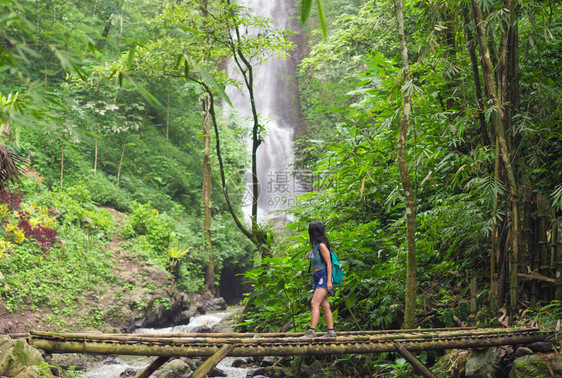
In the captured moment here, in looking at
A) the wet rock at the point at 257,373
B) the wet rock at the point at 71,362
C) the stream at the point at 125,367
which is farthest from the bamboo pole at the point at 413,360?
the wet rock at the point at 71,362

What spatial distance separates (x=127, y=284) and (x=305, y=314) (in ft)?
20.9

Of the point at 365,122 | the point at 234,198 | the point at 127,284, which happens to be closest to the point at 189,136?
the point at 234,198

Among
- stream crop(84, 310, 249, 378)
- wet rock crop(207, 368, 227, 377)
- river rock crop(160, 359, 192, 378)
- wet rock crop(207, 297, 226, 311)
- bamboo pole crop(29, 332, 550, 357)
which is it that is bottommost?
wet rock crop(207, 297, 226, 311)

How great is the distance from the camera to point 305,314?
541 centimetres

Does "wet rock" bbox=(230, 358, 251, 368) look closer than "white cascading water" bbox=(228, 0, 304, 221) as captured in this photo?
Yes

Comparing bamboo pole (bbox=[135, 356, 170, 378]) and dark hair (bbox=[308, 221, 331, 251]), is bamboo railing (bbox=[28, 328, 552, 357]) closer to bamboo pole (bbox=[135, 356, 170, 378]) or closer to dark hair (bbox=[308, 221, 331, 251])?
bamboo pole (bbox=[135, 356, 170, 378])

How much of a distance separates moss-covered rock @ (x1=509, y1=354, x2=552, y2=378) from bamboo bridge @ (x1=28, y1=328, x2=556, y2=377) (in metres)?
0.18

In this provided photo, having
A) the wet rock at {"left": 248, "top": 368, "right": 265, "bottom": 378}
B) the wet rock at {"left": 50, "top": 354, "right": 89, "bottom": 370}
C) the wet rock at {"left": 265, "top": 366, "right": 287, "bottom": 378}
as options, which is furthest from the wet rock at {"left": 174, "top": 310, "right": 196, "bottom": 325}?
the wet rock at {"left": 265, "top": 366, "right": 287, "bottom": 378}

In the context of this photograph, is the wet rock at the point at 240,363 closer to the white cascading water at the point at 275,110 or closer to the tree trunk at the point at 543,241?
the tree trunk at the point at 543,241

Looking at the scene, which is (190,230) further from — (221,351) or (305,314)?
(221,351)

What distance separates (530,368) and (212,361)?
2.33 metres

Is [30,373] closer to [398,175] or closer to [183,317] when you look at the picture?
[398,175]

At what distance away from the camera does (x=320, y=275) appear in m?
3.98

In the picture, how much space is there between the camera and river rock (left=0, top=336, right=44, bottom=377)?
3734mm
